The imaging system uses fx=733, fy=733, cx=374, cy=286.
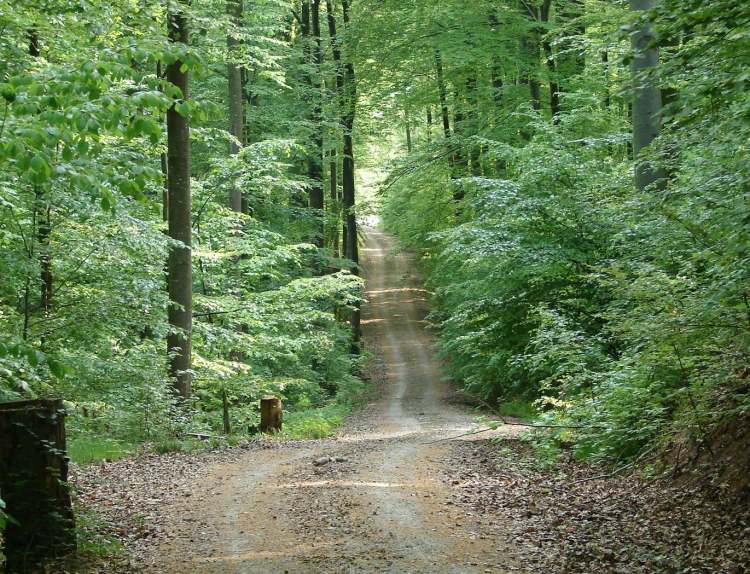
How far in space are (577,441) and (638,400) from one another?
1241 millimetres

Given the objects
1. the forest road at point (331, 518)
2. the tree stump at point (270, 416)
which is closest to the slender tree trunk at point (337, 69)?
the tree stump at point (270, 416)

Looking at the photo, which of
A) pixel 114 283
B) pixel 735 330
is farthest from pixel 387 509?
pixel 114 283

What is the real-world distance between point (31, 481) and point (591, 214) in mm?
9886

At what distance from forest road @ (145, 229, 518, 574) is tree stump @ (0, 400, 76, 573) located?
0.88 meters

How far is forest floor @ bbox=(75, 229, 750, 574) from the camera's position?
19.6ft

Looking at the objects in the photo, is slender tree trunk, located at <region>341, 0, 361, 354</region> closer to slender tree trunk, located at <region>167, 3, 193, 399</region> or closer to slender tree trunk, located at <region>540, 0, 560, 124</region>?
slender tree trunk, located at <region>540, 0, 560, 124</region>

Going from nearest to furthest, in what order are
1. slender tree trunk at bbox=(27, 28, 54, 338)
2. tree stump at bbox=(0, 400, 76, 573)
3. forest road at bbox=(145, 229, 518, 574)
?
tree stump at bbox=(0, 400, 76, 573), forest road at bbox=(145, 229, 518, 574), slender tree trunk at bbox=(27, 28, 54, 338)

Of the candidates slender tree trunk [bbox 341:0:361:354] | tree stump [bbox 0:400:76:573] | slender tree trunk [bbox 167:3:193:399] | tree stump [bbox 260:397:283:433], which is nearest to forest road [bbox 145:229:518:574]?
tree stump [bbox 0:400:76:573]

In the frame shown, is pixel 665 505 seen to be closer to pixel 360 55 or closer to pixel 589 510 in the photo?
pixel 589 510

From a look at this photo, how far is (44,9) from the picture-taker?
7.79 meters

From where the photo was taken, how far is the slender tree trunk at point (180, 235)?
13.1 metres

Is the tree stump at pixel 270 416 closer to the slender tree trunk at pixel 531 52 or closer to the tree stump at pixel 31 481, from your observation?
the tree stump at pixel 31 481

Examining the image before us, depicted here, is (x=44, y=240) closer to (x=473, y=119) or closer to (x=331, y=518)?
(x=331, y=518)

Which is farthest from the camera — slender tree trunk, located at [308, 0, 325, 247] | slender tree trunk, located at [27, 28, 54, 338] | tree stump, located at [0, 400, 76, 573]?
slender tree trunk, located at [308, 0, 325, 247]
